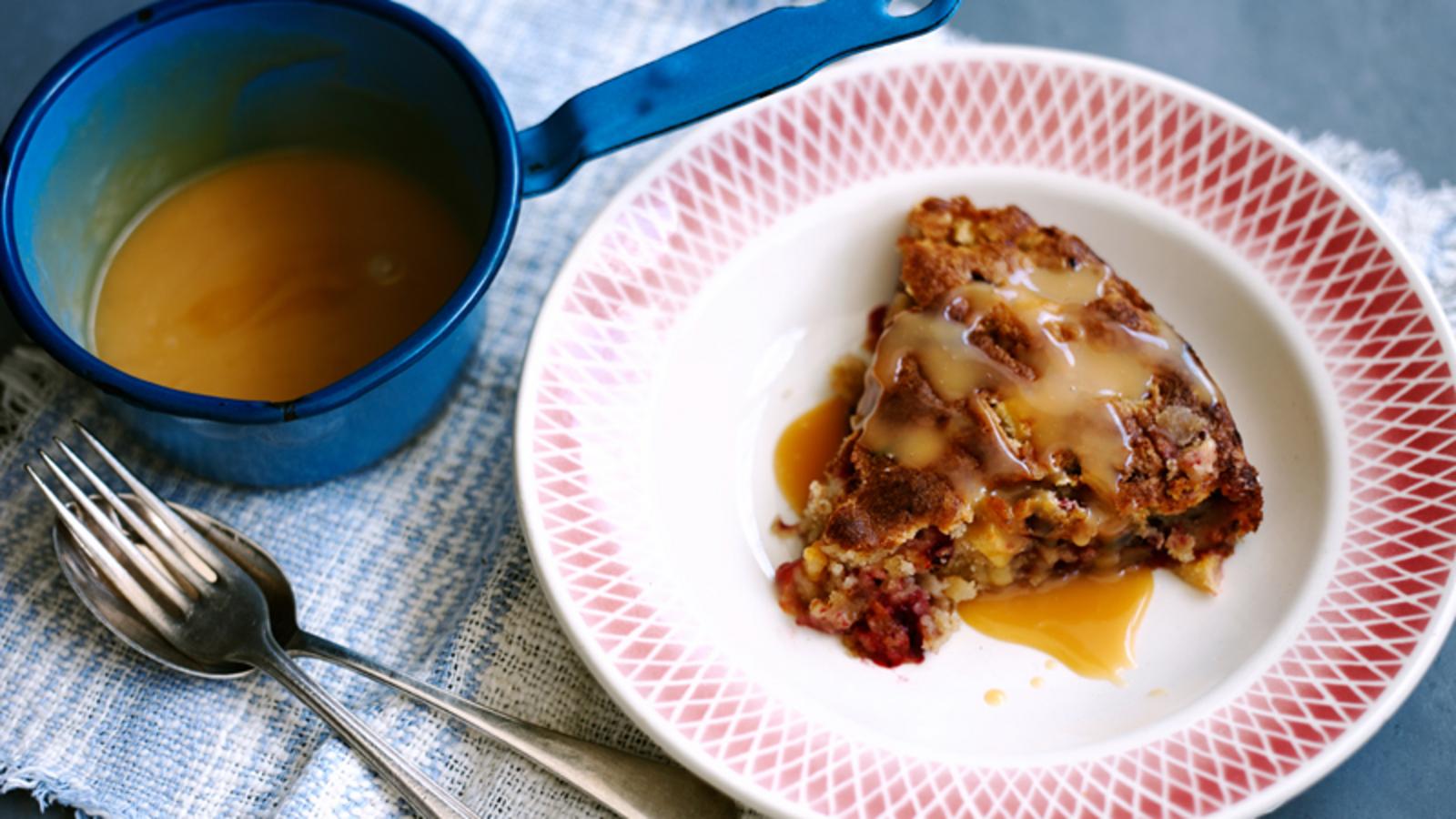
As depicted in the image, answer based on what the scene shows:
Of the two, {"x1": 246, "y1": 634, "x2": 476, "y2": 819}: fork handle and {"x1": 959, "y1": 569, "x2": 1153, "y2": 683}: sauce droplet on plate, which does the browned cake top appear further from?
{"x1": 246, "y1": 634, "x2": 476, "y2": 819}: fork handle

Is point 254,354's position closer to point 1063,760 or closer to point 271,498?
point 271,498

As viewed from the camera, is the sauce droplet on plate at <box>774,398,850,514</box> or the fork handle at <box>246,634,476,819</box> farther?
the sauce droplet on plate at <box>774,398,850,514</box>

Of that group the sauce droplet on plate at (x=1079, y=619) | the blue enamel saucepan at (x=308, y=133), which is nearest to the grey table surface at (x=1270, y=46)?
→ the blue enamel saucepan at (x=308, y=133)

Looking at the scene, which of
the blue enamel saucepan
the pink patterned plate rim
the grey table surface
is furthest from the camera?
the grey table surface

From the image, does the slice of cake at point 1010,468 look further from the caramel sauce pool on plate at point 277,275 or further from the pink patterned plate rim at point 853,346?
the caramel sauce pool on plate at point 277,275

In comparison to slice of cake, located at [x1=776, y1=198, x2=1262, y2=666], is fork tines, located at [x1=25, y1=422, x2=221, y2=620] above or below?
below

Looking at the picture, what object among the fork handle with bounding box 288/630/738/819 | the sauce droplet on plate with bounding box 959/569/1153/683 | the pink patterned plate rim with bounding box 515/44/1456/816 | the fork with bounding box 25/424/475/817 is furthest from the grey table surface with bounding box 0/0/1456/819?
the fork handle with bounding box 288/630/738/819

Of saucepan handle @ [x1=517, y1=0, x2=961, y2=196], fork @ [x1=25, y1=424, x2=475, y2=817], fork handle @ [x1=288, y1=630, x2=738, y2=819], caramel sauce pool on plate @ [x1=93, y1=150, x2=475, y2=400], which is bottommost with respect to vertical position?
fork @ [x1=25, y1=424, x2=475, y2=817]

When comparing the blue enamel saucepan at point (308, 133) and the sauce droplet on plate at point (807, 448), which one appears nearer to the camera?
the blue enamel saucepan at point (308, 133)
